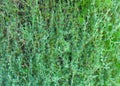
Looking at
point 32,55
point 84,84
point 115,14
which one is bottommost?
point 84,84

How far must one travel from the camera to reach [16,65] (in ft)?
8.38

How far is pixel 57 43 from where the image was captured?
8.25ft

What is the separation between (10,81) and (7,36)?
344 millimetres

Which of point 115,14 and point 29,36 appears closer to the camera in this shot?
point 29,36

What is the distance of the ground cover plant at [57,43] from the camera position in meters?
2.51

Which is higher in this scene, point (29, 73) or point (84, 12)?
point (84, 12)

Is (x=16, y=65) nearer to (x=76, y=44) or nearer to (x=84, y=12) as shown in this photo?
(x=76, y=44)

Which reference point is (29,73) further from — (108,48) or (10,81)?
(108,48)

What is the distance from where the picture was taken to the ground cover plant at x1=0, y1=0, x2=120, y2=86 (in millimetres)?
2512

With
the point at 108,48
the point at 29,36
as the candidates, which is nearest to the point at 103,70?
the point at 108,48

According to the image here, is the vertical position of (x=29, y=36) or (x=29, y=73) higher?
(x=29, y=36)

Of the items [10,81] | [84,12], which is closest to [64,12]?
[84,12]

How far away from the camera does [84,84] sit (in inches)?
99.5

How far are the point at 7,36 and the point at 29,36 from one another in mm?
187
